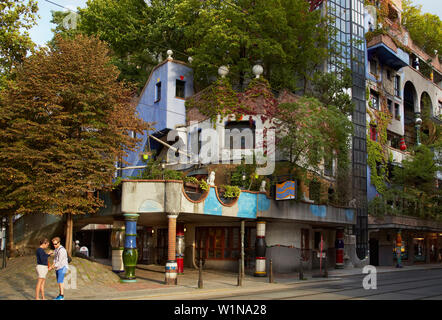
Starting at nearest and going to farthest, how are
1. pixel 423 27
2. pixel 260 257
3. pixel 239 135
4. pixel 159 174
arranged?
pixel 159 174 → pixel 260 257 → pixel 239 135 → pixel 423 27

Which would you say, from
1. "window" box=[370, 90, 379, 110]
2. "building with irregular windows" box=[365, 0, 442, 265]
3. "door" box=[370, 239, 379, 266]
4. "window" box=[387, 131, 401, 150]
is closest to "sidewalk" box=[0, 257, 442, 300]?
"door" box=[370, 239, 379, 266]

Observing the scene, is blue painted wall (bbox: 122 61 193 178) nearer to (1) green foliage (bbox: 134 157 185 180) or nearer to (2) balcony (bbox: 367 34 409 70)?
(1) green foliage (bbox: 134 157 185 180)

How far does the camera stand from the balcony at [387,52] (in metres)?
40.5

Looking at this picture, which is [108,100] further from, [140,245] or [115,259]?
[140,245]

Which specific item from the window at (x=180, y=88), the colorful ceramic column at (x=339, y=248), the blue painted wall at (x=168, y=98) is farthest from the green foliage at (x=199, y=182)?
the colorful ceramic column at (x=339, y=248)

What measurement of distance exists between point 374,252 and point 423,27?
28.5m

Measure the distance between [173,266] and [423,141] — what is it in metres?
38.8

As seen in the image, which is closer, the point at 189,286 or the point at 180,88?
the point at 189,286

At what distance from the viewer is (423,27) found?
5159 cm

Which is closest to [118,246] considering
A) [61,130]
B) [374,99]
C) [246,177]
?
[61,130]

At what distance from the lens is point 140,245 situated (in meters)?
34.1

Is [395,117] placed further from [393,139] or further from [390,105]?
[393,139]
